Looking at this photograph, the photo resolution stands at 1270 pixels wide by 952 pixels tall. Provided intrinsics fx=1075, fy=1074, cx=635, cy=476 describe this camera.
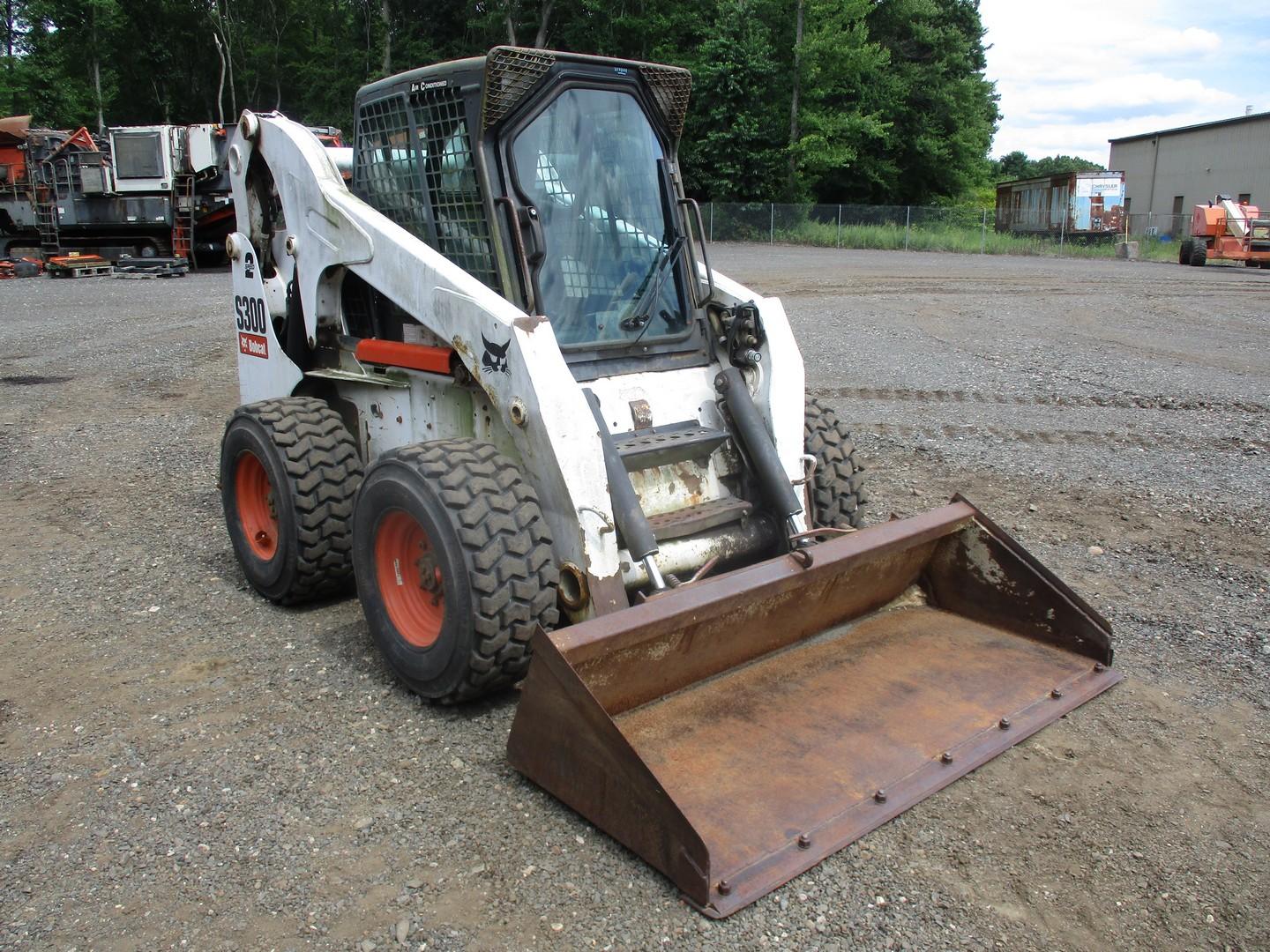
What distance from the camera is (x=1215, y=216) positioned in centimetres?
2786

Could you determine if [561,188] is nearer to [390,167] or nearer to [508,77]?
[508,77]

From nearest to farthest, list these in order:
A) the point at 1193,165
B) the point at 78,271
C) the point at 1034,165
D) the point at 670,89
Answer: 1. the point at 670,89
2. the point at 78,271
3. the point at 1193,165
4. the point at 1034,165

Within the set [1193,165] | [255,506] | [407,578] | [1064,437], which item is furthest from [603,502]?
[1193,165]

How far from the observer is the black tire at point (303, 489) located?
466 cm

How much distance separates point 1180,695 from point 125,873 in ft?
12.0

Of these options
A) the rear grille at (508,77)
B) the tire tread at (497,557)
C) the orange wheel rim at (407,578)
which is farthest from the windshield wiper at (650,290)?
the orange wheel rim at (407,578)

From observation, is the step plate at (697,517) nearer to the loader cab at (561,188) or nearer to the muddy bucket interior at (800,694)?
the muddy bucket interior at (800,694)

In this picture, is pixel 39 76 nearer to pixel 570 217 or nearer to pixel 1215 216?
pixel 1215 216

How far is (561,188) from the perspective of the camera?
4430 mm

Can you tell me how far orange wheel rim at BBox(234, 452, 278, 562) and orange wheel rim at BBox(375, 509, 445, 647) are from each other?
118 cm

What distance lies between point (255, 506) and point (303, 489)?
2.42 ft

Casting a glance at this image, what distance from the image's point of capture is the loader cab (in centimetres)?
424

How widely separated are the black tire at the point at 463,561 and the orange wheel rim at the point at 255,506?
1.28m

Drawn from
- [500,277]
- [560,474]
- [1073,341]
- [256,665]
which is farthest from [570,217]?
[1073,341]
